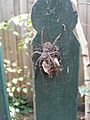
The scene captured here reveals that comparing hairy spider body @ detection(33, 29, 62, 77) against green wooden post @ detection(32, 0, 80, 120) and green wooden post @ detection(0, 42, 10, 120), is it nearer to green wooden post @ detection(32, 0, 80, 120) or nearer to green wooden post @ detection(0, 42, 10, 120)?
green wooden post @ detection(32, 0, 80, 120)

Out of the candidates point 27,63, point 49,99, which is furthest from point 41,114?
point 27,63

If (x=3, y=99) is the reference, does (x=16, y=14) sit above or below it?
above

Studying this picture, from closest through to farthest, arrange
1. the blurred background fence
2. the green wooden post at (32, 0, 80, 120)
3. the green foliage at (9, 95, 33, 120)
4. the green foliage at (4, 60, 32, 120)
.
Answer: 1. the green wooden post at (32, 0, 80, 120)
2. the blurred background fence
3. the green foliage at (4, 60, 32, 120)
4. the green foliage at (9, 95, 33, 120)

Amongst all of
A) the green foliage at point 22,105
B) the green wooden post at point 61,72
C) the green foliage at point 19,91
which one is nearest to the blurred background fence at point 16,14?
the green foliage at point 19,91

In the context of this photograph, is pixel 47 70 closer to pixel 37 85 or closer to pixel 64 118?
pixel 37 85

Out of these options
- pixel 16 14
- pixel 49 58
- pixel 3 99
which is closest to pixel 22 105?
pixel 16 14

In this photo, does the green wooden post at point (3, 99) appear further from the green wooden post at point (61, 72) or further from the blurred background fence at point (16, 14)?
the blurred background fence at point (16, 14)

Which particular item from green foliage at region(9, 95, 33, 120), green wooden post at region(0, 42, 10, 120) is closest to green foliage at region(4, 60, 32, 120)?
green foliage at region(9, 95, 33, 120)

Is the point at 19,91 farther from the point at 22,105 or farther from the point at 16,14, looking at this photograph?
the point at 16,14
